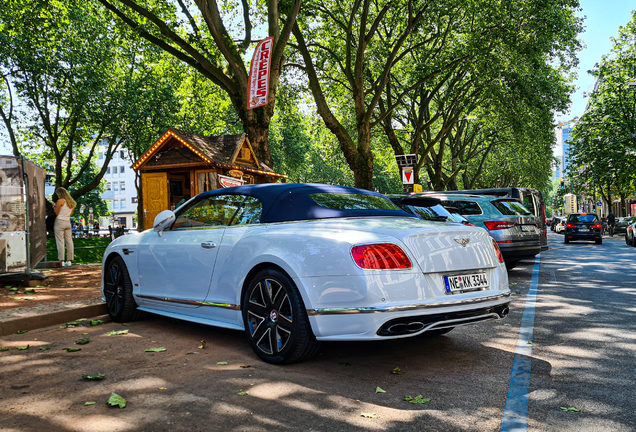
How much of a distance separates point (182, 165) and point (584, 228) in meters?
20.0

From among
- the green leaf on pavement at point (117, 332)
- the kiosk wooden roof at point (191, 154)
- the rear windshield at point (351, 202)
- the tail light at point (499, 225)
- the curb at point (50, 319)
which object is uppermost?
the kiosk wooden roof at point (191, 154)

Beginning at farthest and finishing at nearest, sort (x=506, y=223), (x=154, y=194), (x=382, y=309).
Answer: (x=154, y=194) → (x=506, y=223) → (x=382, y=309)

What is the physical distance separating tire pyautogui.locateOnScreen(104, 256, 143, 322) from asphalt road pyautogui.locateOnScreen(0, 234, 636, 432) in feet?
0.68

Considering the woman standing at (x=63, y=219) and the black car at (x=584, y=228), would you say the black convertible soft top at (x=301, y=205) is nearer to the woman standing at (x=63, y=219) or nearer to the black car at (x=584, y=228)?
the woman standing at (x=63, y=219)

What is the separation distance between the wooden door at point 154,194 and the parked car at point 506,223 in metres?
8.71

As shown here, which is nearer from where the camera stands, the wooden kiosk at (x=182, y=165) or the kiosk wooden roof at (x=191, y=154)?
the kiosk wooden roof at (x=191, y=154)

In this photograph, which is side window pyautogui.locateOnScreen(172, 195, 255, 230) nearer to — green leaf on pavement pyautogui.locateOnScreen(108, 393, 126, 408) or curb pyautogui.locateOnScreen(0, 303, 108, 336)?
curb pyautogui.locateOnScreen(0, 303, 108, 336)

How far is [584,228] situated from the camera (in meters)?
27.4

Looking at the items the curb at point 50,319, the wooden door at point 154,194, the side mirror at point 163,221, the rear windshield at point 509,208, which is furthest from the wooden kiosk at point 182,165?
the side mirror at point 163,221

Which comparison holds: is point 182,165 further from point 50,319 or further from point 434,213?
point 50,319

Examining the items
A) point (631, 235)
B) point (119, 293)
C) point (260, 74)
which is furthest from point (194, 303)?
point (631, 235)

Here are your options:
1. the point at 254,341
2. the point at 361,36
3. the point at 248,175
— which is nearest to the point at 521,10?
the point at 361,36

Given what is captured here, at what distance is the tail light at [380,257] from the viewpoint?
4.07 m

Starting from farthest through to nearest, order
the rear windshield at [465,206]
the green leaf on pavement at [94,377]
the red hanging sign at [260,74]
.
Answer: the red hanging sign at [260,74] → the rear windshield at [465,206] → the green leaf on pavement at [94,377]
